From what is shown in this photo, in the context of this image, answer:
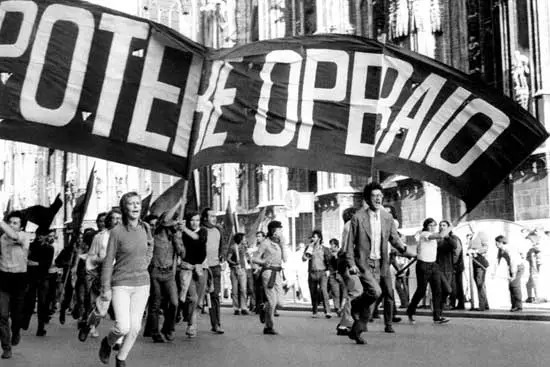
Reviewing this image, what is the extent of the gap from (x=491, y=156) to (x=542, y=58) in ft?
41.7

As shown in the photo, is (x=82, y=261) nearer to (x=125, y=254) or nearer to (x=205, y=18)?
(x=125, y=254)

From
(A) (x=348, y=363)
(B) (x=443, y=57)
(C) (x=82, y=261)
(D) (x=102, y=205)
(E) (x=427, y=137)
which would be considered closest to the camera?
(A) (x=348, y=363)

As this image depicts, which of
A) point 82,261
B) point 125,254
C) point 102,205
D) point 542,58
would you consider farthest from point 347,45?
point 102,205

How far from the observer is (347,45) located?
9.91 meters

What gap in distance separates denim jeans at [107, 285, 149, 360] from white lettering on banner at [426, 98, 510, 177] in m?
3.34

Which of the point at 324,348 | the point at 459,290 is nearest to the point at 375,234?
the point at 324,348

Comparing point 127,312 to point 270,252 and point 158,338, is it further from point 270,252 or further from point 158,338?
point 270,252

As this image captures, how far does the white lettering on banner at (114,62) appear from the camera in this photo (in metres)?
8.82

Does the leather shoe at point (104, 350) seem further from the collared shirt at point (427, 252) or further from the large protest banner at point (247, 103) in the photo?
the collared shirt at point (427, 252)

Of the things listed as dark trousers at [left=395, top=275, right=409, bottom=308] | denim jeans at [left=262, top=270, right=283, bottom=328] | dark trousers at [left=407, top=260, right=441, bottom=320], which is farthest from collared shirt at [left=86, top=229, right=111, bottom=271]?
dark trousers at [left=395, top=275, right=409, bottom=308]

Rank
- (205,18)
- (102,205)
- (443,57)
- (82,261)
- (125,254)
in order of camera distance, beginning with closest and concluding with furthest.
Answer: (125,254) < (82,261) < (443,57) < (205,18) < (102,205)

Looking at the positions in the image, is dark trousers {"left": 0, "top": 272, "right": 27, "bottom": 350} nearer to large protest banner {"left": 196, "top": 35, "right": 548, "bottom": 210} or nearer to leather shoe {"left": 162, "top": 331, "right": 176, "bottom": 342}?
leather shoe {"left": 162, "top": 331, "right": 176, "bottom": 342}

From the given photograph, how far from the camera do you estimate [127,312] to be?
8391mm

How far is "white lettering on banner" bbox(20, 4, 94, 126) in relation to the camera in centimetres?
870
